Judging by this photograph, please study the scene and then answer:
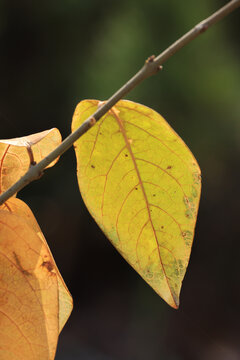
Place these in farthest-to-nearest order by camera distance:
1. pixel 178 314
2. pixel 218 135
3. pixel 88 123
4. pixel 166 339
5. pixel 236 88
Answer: pixel 178 314
pixel 166 339
pixel 218 135
pixel 236 88
pixel 88 123

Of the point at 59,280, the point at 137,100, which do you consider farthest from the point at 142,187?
the point at 137,100

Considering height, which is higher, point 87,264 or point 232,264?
point 87,264

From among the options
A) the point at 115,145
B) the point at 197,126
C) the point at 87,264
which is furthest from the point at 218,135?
the point at 115,145

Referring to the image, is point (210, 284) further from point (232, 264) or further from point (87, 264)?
point (87, 264)

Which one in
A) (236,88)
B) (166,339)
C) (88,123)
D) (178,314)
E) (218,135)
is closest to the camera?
(88,123)

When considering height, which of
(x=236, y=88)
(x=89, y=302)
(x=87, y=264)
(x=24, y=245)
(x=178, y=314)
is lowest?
(x=178, y=314)

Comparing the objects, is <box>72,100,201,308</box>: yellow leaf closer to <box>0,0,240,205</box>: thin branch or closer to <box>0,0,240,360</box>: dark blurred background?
<box>0,0,240,205</box>: thin branch

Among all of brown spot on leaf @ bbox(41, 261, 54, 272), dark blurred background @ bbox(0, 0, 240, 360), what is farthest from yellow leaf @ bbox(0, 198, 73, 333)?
dark blurred background @ bbox(0, 0, 240, 360)
